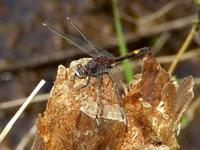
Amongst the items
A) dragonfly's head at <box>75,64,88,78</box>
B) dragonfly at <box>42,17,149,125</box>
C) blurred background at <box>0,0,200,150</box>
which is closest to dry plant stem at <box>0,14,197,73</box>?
blurred background at <box>0,0,200,150</box>

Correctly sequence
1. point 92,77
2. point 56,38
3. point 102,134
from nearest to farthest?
point 102,134
point 92,77
point 56,38

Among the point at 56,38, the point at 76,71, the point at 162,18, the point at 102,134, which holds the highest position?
the point at 162,18

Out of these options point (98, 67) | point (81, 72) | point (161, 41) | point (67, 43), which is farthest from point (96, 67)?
point (161, 41)

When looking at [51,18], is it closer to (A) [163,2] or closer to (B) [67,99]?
(A) [163,2]

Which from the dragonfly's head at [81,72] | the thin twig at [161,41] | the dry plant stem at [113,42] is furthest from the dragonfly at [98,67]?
the thin twig at [161,41]

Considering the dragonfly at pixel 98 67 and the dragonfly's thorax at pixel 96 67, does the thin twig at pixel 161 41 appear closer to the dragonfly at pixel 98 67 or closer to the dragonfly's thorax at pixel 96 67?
the dragonfly at pixel 98 67

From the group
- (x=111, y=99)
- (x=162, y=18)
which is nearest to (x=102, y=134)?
(x=111, y=99)

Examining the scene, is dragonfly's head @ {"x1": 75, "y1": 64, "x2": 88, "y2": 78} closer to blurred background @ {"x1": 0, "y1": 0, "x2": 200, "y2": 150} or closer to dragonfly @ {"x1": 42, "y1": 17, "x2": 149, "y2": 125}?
dragonfly @ {"x1": 42, "y1": 17, "x2": 149, "y2": 125}

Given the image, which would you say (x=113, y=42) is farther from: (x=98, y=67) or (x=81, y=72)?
(x=81, y=72)
